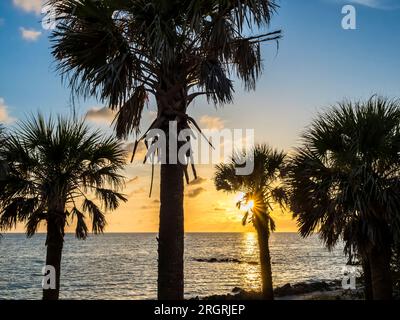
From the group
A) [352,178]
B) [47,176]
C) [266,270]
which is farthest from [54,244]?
[266,270]

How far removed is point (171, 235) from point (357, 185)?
4.80 metres

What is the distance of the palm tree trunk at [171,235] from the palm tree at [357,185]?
4.28 metres

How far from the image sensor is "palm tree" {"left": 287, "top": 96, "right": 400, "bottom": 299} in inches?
417

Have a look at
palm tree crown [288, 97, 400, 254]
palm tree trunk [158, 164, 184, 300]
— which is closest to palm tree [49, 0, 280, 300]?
palm tree trunk [158, 164, 184, 300]

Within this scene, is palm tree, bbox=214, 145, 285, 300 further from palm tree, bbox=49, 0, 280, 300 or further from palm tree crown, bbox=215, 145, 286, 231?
palm tree, bbox=49, 0, 280, 300

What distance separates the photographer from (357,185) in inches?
414

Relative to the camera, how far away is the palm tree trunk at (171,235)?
8109mm

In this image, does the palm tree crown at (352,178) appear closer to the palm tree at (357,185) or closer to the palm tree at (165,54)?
the palm tree at (357,185)

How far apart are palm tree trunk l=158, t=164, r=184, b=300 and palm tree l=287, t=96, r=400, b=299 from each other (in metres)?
4.28

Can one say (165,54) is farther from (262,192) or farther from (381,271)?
(262,192)

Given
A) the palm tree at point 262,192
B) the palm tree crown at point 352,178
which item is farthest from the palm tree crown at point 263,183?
the palm tree crown at point 352,178

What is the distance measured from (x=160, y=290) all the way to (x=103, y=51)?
476 centimetres

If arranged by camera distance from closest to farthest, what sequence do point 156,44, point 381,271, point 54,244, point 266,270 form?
point 156,44
point 381,271
point 54,244
point 266,270
